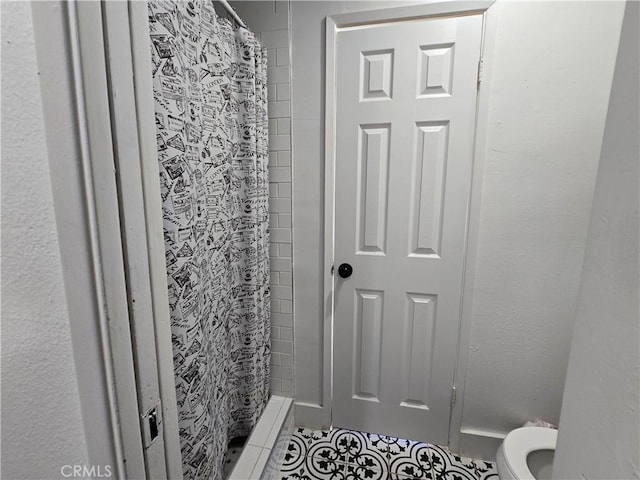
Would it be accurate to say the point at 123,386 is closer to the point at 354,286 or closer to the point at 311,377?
the point at 354,286

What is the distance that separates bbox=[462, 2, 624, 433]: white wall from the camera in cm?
122

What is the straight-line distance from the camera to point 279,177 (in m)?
1.56

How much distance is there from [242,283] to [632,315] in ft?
4.24

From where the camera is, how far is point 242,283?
1420 mm

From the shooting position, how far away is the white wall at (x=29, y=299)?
Answer: 1.27 ft

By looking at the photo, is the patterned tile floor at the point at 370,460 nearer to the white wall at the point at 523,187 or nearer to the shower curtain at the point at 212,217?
the white wall at the point at 523,187

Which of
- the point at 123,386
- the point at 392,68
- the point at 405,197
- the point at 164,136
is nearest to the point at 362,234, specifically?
the point at 405,197

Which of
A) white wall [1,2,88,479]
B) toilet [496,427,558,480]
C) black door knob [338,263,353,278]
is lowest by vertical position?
toilet [496,427,558,480]

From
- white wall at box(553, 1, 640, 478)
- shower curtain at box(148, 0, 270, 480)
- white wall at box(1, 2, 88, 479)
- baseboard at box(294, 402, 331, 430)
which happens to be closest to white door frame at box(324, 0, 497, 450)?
baseboard at box(294, 402, 331, 430)

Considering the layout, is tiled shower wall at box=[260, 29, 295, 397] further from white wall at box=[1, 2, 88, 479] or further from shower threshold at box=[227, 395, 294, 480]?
white wall at box=[1, 2, 88, 479]

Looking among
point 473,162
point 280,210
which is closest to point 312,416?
point 280,210

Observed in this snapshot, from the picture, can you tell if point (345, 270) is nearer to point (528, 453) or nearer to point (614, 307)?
point (528, 453)

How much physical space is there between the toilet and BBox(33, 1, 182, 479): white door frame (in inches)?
48.1

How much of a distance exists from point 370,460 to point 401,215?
1211 millimetres
